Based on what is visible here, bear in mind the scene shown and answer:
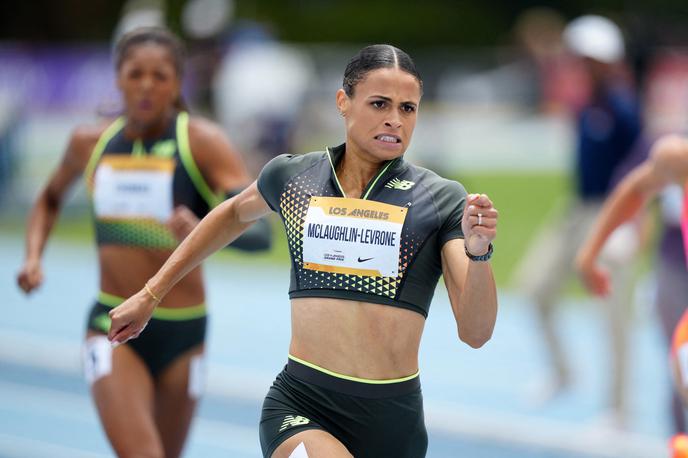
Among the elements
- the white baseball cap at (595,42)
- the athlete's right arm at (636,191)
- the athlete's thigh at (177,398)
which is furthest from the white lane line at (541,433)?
the athlete's thigh at (177,398)

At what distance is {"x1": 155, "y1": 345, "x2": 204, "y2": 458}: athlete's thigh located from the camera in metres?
6.09

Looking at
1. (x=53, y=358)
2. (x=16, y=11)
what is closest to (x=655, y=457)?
(x=53, y=358)

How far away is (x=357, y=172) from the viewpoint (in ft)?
14.9

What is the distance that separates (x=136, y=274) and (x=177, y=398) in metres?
0.64

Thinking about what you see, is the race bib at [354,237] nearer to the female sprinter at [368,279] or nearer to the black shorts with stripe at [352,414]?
the female sprinter at [368,279]

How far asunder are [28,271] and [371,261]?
8.58ft

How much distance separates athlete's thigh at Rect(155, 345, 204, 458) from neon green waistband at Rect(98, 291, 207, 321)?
0.57ft

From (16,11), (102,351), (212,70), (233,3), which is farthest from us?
(233,3)

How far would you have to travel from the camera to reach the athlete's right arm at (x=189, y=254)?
4.61 metres

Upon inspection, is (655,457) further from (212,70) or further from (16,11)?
(16,11)

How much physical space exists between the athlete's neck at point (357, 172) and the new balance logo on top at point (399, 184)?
0.07 meters

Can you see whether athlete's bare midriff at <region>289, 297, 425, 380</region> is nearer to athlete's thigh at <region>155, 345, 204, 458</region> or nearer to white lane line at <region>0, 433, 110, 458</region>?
athlete's thigh at <region>155, 345, 204, 458</region>

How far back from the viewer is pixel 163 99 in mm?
6195

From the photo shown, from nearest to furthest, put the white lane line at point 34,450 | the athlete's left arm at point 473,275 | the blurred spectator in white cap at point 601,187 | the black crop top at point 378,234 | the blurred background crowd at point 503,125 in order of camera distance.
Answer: the athlete's left arm at point 473,275, the black crop top at point 378,234, the white lane line at point 34,450, the blurred spectator in white cap at point 601,187, the blurred background crowd at point 503,125
